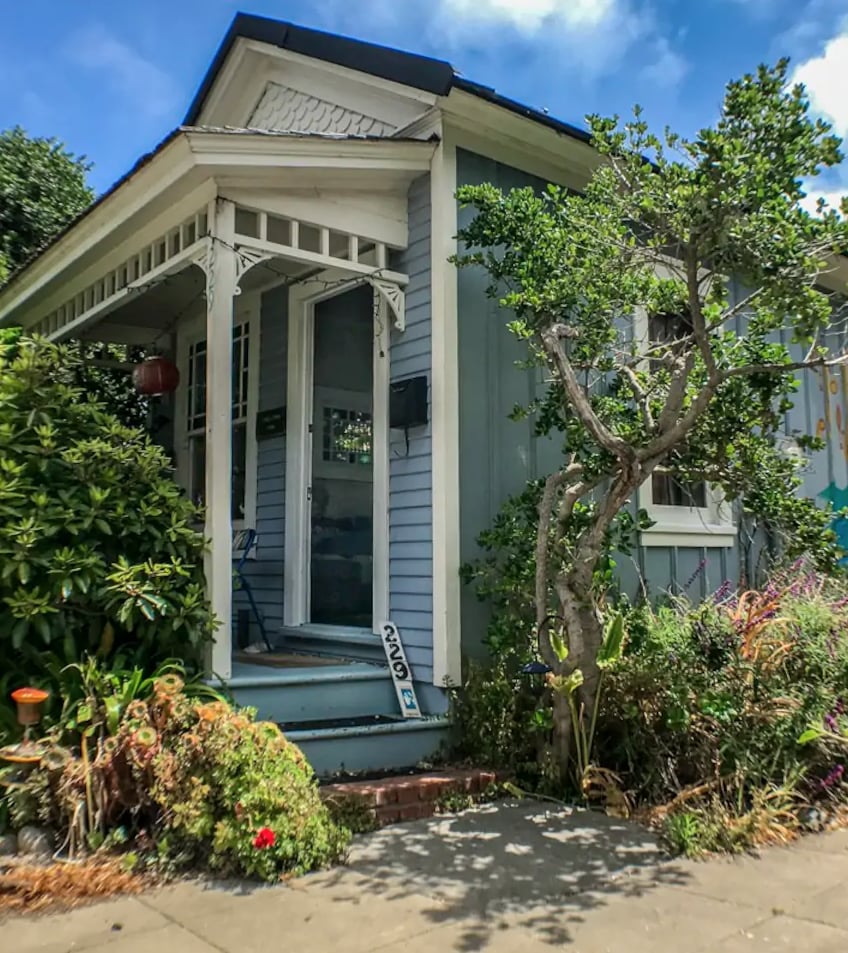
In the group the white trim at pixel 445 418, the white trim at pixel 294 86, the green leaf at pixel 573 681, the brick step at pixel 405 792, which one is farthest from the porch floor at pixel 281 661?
the white trim at pixel 294 86

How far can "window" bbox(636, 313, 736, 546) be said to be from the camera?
7254 mm

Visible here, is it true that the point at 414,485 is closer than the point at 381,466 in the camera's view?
Yes

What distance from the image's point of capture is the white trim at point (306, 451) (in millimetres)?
6195

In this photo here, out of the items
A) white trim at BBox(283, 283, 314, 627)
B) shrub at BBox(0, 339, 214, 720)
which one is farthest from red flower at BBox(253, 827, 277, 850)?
white trim at BBox(283, 283, 314, 627)

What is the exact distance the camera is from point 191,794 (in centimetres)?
383

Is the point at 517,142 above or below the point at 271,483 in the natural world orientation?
above

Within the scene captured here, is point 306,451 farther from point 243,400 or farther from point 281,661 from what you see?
point 281,661

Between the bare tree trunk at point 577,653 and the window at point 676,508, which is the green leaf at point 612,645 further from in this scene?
the window at point 676,508

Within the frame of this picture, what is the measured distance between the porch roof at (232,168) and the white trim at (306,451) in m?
0.78

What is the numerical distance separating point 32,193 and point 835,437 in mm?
12053

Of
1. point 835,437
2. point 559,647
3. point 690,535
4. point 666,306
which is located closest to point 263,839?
point 559,647

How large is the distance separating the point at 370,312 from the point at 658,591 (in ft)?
10.5

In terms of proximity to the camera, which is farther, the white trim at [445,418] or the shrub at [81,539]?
the white trim at [445,418]

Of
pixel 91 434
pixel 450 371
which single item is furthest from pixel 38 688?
pixel 450 371
